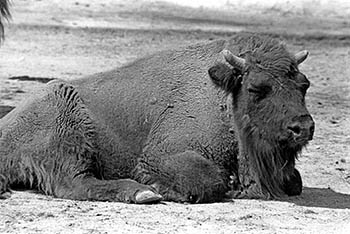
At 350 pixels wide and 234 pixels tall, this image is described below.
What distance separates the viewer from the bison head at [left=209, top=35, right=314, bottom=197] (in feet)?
21.9

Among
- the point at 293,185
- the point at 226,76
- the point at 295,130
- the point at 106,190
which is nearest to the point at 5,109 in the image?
the point at 106,190

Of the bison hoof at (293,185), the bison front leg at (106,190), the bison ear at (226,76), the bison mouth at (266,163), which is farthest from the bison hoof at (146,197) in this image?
the bison hoof at (293,185)

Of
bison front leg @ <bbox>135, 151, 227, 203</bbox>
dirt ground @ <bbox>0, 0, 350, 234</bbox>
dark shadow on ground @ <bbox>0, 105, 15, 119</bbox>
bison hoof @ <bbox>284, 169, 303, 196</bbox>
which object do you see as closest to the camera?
dirt ground @ <bbox>0, 0, 350, 234</bbox>

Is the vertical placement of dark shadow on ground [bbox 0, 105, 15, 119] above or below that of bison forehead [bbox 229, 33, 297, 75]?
below

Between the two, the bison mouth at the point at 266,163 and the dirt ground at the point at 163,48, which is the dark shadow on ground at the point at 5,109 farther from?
the bison mouth at the point at 266,163

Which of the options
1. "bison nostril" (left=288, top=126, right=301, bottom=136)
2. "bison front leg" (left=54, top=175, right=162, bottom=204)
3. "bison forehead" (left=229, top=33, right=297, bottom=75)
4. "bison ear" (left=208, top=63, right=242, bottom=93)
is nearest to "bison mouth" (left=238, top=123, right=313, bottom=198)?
"bison nostril" (left=288, top=126, right=301, bottom=136)

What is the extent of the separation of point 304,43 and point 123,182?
11.2 meters

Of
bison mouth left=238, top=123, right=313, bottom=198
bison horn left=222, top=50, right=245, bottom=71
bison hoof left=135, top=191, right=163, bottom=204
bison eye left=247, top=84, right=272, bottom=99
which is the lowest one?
bison hoof left=135, top=191, right=163, bottom=204

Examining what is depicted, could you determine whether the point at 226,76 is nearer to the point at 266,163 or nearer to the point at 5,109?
the point at 266,163

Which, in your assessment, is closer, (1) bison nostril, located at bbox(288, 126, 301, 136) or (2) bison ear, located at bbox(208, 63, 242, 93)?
(1) bison nostril, located at bbox(288, 126, 301, 136)

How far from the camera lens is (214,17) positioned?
21.6m

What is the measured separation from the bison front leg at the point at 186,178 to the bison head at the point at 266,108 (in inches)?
11.8

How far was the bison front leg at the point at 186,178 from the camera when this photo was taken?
22.2ft

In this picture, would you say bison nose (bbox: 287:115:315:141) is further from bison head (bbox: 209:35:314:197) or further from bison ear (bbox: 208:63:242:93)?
bison ear (bbox: 208:63:242:93)
